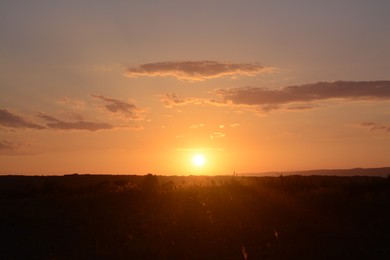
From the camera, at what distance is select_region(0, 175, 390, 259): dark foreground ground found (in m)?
13.7

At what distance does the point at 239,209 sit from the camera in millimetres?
18781

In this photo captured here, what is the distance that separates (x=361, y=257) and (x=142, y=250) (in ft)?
18.7

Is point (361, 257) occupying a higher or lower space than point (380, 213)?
lower

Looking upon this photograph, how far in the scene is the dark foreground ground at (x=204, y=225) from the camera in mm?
13656

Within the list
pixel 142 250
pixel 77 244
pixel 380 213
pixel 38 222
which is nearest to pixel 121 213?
pixel 38 222

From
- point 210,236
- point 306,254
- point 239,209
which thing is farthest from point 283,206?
point 306,254

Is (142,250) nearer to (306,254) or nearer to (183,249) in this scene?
(183,249)

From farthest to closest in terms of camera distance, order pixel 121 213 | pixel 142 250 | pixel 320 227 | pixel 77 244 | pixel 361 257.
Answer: pixel 121 213
pixel 320 227
pixel 77 244
pixel 142 250
pixel 361 257

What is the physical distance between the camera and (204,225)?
1656 centimetres

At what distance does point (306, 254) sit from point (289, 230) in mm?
2682

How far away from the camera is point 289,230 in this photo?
15758 mm

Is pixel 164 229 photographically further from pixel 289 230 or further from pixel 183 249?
pixel 289 230

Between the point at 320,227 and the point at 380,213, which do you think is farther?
the point at 380,213

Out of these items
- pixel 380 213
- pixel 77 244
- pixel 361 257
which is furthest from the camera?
pixel 380 213
